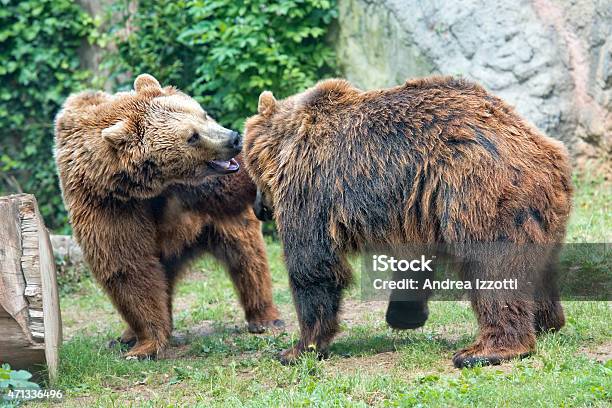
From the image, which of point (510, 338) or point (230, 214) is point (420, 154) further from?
point (230, 214)

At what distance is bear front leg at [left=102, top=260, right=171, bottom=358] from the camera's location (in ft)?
23.4

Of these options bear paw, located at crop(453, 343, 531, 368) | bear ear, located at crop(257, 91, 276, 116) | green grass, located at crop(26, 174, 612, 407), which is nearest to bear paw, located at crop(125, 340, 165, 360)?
green grass, located at crop(26, 174, 612, 407)

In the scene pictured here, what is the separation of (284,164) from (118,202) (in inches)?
56.9

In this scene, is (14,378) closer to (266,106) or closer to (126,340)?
(126,340)

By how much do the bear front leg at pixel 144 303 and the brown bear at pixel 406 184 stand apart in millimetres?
1114

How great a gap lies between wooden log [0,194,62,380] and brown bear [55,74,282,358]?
0.86 metres

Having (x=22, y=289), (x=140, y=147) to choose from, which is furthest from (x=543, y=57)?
(x=22, y=289)

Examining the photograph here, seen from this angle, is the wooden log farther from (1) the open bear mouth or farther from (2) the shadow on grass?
(2) the shadow on grass

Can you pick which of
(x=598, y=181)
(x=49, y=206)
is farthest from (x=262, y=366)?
(x=49, y=206)

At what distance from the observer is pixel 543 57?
414 inches

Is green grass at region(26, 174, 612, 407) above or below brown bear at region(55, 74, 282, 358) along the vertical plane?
below

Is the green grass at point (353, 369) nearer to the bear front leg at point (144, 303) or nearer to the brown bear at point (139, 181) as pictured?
the bear front leg at point (144, 303)

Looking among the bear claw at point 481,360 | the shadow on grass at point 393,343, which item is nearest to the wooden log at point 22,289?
the shadow on grass at point 393,343

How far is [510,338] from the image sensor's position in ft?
19.2
